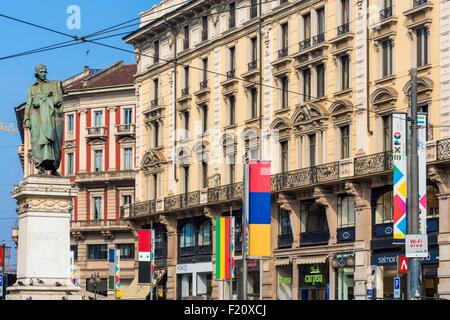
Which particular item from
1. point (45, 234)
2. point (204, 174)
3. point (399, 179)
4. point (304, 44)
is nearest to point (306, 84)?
point (304, 44)

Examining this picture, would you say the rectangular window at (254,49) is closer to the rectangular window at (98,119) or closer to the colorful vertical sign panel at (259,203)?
the colorful vertical sign panel at (259,203)

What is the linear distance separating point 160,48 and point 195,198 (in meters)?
11.4

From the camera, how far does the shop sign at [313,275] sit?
165 feet

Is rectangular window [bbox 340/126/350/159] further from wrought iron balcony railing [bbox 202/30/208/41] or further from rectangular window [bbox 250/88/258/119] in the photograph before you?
wrought iron balcony railing [bbox 202/30/208/41]

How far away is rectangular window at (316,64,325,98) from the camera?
50.4m

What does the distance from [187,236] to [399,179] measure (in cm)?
2882

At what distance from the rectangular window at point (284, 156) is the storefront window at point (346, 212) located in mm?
5115

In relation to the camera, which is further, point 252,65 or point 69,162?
point 69,162

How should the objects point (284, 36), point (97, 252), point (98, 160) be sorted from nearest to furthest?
1. point (284, 36)
2. point (97, 252)
3. point (98, 160)

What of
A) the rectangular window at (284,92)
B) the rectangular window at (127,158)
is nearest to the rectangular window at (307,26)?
the rectangular window at (284,92)

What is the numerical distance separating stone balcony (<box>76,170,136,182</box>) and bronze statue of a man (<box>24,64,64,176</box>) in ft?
195

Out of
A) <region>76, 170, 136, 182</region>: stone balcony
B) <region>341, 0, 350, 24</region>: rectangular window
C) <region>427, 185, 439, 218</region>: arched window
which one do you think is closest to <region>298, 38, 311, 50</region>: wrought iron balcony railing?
<region>341, 0, 350, 24</region>: rectangular window

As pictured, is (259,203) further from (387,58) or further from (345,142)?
(387,58)

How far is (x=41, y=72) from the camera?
23969 mm
